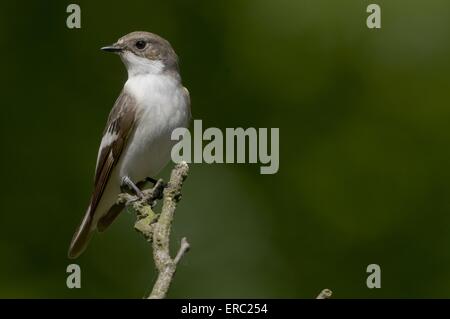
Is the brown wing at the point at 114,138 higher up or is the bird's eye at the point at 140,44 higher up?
the bird's eye at the point at 140,44

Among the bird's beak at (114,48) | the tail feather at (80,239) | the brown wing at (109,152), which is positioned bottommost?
the tail feather at (80,239)

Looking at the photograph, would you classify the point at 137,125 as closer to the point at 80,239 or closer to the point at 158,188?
the point at 80,239

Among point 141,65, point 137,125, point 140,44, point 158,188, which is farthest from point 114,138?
point 158,188

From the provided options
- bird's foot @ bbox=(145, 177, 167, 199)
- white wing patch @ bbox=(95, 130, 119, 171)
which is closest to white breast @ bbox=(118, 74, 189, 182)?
white wing patch @ bbox=(95, 130, 119, 171)

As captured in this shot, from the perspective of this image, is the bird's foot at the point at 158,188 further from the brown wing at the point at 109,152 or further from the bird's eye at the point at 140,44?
the bird's eye at the point at 140,44

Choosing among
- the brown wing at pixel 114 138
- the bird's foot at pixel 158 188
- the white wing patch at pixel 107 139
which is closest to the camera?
the bird's foot at pixel 158 188

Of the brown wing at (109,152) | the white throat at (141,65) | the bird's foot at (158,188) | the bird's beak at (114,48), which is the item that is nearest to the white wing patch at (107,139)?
the brown wing at (109,152)

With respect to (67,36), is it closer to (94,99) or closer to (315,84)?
(94,99)

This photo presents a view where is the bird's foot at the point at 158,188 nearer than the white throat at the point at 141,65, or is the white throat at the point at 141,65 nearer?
the bird's foot at the point at 158,188
